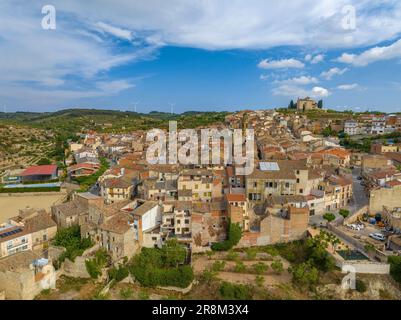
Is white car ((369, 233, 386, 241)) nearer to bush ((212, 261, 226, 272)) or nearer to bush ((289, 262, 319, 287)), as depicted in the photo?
bush ((289, 262, 319, 287))

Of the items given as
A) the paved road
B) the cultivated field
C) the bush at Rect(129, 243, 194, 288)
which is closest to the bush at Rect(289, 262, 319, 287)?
the bush at Rect(129, 243, 194, 288)

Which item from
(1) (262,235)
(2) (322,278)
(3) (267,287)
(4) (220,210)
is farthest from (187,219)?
(2) (322,278)

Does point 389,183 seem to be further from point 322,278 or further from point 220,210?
point 220,210

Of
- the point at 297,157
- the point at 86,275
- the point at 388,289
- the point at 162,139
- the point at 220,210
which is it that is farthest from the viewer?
the point at 162,139

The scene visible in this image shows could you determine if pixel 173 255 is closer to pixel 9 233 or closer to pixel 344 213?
pixel 9 233

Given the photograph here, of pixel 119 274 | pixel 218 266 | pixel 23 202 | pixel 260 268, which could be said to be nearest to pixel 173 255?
pixel 218 266

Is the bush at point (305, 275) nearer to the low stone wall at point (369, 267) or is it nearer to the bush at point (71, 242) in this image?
the low stone wall at point (369, 267)

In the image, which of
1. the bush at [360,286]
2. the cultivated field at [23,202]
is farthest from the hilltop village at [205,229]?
the cultivated field at [23,202]
